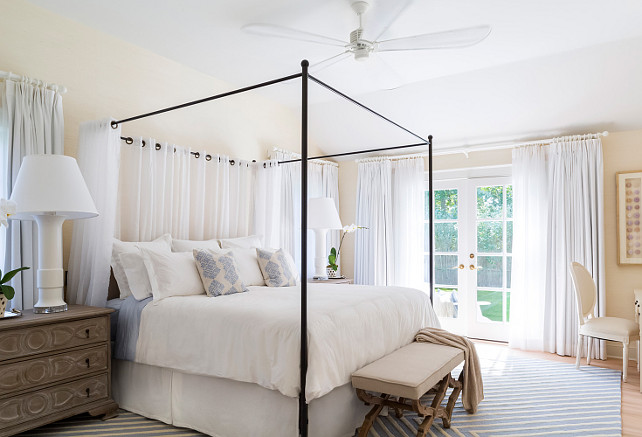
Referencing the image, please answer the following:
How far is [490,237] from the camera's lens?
527 centimetres

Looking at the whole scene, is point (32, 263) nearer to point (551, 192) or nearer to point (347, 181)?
point (347, 181)

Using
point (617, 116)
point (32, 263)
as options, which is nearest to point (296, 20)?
point (32, 263)

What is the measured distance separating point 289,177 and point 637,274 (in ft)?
11.9

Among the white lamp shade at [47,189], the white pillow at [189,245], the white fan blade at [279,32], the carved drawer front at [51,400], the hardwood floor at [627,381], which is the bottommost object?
the hardwood floor at [627,381]

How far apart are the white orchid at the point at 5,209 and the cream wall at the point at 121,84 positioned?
2.51ft

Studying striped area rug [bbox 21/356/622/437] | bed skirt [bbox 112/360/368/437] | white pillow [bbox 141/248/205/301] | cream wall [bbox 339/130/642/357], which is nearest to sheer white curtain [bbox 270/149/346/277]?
white pillow [bbox 141/248/205/301]

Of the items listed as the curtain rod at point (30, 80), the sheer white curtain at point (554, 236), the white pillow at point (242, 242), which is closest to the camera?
the curtain rod at point (30, 80)

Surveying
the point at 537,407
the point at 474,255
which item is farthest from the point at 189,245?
the point at 474,255

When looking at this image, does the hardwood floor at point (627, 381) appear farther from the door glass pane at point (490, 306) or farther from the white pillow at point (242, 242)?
the white pillow at point (242, 242)

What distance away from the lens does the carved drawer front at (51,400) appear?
2.43 meters

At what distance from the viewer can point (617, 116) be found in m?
4.45

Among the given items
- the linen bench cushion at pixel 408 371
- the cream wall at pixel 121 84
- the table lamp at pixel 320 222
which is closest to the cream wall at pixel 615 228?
the linen bench cushion at pixel 408 371

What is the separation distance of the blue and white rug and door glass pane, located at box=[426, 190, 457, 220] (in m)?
1.88

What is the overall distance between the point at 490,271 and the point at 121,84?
4198 mm
